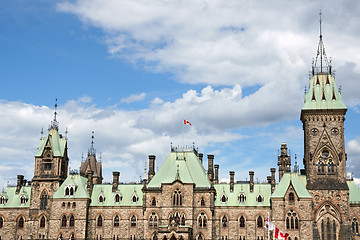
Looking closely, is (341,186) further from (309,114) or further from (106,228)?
(106,228)

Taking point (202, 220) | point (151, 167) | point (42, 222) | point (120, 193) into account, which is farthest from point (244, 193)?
point (42, 222)

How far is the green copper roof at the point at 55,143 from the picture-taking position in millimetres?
100688

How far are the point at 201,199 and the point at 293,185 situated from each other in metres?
16.3

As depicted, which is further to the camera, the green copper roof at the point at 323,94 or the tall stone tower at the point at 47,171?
the tall stone tower at the point at 47,171

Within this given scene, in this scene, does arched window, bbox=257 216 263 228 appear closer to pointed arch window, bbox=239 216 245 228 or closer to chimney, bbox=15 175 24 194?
pointed arch window, bbox=239 216 245 228

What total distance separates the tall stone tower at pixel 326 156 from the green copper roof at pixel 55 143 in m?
46.4

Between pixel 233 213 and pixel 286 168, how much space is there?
12550 millimetres

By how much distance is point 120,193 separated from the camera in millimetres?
98000

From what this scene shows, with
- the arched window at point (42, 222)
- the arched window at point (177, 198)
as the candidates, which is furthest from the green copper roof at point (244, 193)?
the arched window at point (42, 222)

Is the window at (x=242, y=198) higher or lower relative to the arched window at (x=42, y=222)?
higher

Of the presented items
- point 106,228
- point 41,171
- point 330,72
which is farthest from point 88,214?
point 330,72

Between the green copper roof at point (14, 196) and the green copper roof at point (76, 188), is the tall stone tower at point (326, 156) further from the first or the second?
the green copper roof at point (14, 196)

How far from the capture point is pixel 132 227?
94.8m

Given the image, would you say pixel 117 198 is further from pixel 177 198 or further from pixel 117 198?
pixel 177 198
